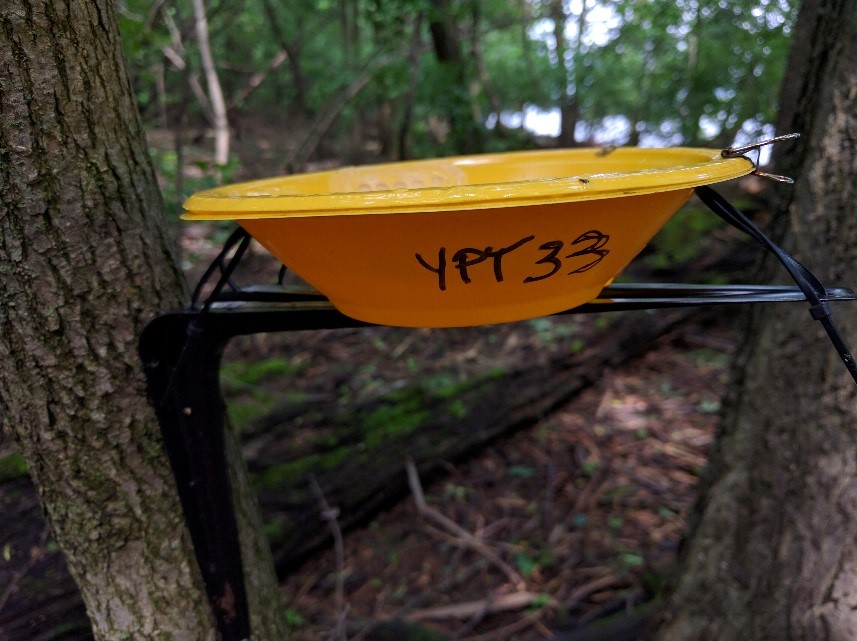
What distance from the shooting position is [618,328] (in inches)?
112

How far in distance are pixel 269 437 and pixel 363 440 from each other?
0.33m

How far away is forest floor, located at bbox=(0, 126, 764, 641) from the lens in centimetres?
165

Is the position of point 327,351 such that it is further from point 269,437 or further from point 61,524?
point 61,524

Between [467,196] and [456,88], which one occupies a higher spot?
[456,88]

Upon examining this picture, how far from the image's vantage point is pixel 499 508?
2.16m

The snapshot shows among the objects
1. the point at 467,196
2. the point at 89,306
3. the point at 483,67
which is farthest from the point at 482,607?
the point at 483,67

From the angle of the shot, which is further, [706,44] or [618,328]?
[706,44]

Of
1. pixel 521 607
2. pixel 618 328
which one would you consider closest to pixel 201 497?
pixel 521 607

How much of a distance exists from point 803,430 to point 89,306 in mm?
1232

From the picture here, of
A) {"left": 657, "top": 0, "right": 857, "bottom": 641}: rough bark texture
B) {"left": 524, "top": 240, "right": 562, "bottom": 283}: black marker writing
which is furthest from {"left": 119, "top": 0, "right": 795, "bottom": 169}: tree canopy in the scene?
{"left": 524, "top": 240, "right": 562, "bottom": 283}: black marker writing

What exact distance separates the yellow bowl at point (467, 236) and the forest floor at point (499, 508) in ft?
3.54

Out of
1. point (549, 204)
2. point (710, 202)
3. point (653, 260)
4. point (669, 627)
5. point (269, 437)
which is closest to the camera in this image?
point (549, 204)

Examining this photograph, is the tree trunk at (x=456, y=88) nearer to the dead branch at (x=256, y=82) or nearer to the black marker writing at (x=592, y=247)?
the dead branch at (x=256, y=82)

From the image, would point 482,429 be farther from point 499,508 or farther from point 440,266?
point 440,266
